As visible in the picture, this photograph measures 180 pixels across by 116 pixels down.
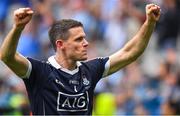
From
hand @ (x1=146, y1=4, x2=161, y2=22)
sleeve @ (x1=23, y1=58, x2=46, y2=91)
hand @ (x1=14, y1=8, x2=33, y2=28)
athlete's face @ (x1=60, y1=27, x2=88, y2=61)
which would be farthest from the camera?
hand @ (x1=146, y1=4, x2=161, y2=22)

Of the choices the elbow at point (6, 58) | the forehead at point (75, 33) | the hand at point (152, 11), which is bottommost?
the elbow at point (6, 58)

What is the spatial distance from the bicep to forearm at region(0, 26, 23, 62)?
0.07 metres

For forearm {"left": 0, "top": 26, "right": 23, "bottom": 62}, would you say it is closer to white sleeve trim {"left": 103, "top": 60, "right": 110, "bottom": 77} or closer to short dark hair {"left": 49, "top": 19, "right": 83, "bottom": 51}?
short dark hair {"left": 49, "top": 19, "right": 83, "bottom": 51}

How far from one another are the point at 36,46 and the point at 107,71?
19.7 ft

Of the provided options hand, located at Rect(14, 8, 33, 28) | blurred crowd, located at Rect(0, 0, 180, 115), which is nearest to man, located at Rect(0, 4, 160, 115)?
hand, located at Rect(14, 8, 33, 28)

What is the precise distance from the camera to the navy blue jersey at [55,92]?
764 cm

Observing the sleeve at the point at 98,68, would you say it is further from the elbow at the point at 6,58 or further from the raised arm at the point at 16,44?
the elbow at the point at 6,58

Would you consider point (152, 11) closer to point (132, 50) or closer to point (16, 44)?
point (132, 50)

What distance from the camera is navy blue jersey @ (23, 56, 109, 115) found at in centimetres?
764

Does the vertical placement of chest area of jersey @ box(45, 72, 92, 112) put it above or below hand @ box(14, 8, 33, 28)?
below

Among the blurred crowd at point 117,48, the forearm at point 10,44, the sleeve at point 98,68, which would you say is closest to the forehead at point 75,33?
the sleeve at point 98,68

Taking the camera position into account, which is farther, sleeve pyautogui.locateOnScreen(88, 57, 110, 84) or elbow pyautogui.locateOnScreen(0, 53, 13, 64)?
sleeve pyautogui.locateOnScreen(88, 57, 110, 84)

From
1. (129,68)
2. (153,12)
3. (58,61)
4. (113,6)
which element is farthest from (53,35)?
(113,6)

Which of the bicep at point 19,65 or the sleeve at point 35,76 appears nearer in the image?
the bicep at point 19,65
